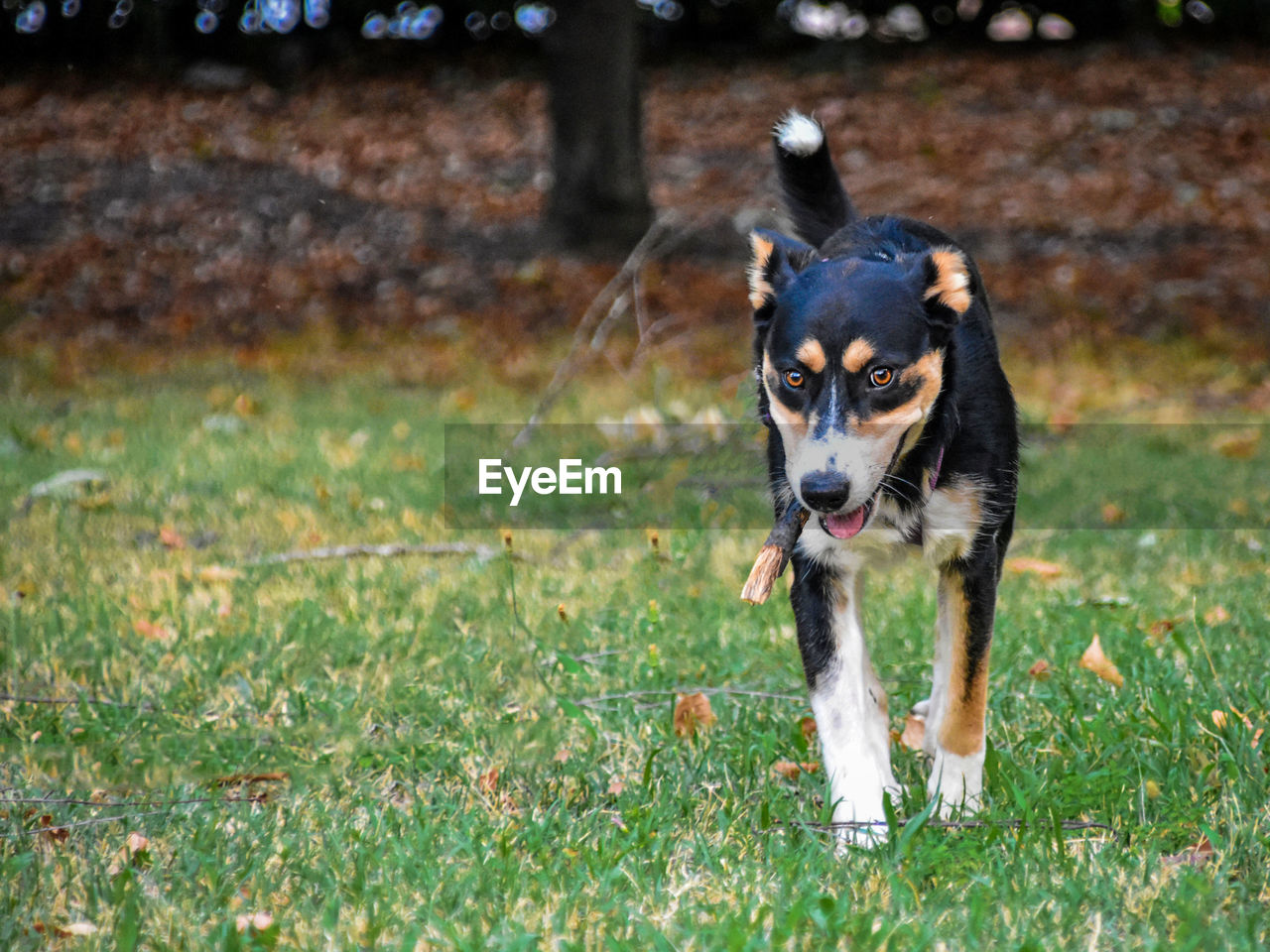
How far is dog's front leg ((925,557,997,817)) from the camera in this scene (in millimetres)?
3041

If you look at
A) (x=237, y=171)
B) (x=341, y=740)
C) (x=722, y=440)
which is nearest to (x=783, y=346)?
(x=341, y=740)

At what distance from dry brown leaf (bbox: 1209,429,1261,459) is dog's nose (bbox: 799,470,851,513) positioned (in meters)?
5.04

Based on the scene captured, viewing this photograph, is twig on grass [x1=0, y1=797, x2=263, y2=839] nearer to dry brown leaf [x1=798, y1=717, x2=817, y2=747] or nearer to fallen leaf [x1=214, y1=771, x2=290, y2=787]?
fallen leaf [x1=214, y1=771, x2=290, y2=787]

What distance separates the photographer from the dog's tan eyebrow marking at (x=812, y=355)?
2836mm

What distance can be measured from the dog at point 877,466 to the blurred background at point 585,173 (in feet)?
12.3

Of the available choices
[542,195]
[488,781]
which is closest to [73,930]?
[488,781]

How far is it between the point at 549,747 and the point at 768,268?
4.29 ft

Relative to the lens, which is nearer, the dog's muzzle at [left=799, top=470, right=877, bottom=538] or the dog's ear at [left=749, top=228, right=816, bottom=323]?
the dog's muzzle at [left=799, top=470, right=877, bottom=538]

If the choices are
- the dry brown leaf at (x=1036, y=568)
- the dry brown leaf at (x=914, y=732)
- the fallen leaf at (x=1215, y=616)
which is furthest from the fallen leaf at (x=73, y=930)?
the dry brown leaf at (x=1036, y=568)

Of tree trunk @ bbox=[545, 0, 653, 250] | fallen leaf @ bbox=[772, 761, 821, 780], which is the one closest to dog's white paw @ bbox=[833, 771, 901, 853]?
fallen leaf @ bbox=[772, 761, 821, 780]

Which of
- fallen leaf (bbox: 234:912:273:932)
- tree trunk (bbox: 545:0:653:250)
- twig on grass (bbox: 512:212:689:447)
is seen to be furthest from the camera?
tree trunk (bbox: 545:0:653:250)

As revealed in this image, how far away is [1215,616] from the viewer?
4305 mm

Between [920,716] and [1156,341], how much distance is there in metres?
6.78

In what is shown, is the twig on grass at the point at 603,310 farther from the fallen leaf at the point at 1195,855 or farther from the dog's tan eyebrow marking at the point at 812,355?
the fallen leaf at the point at 1195,855
